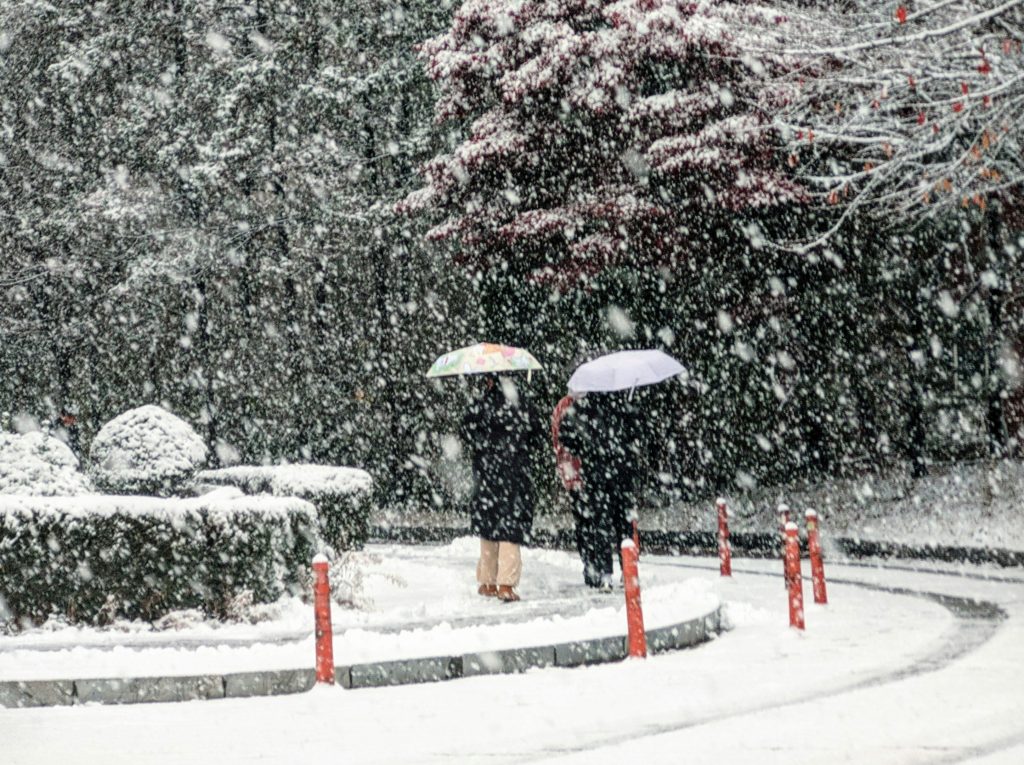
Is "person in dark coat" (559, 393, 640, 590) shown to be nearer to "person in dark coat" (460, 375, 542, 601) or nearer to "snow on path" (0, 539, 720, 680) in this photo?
"snow on path" (0, 539, 720, 680)

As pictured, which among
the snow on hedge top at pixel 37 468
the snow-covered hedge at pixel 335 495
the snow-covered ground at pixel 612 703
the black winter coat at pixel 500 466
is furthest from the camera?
the snow-covered hedge at pixel 335 495

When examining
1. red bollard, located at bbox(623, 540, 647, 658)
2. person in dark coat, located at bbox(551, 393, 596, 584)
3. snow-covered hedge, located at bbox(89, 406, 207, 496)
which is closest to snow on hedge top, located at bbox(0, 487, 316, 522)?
person in dark coat, located at bbox(551, 393, 596, 584)

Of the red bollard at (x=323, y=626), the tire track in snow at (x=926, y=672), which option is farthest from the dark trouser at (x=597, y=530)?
the red bollard at (x=323, y=626)

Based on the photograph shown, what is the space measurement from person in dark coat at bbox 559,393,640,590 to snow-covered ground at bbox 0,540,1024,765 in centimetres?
74

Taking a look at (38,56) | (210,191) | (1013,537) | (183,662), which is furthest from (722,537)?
(38,56)

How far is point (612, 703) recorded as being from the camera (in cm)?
831

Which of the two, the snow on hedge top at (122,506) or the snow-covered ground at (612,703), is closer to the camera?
the snow-covered ground at (612,703)

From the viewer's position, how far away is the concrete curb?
902cm

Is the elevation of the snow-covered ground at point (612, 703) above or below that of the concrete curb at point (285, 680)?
below

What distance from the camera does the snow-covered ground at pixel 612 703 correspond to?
22.9 feet

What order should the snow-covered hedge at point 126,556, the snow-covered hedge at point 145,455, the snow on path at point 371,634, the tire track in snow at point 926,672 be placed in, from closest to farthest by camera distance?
the tire track in snow at point 926,672 → the snow on path at point 371,634 → the snow-covered hedge at point 126,556 → the snow-covered hedge at point 145,455

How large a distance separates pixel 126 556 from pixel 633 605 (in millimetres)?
4052

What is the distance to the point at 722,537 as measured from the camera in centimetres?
1525

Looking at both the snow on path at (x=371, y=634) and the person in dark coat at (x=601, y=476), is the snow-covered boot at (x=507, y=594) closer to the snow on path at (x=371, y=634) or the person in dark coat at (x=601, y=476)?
the snow on path at (x=371, y=634)
